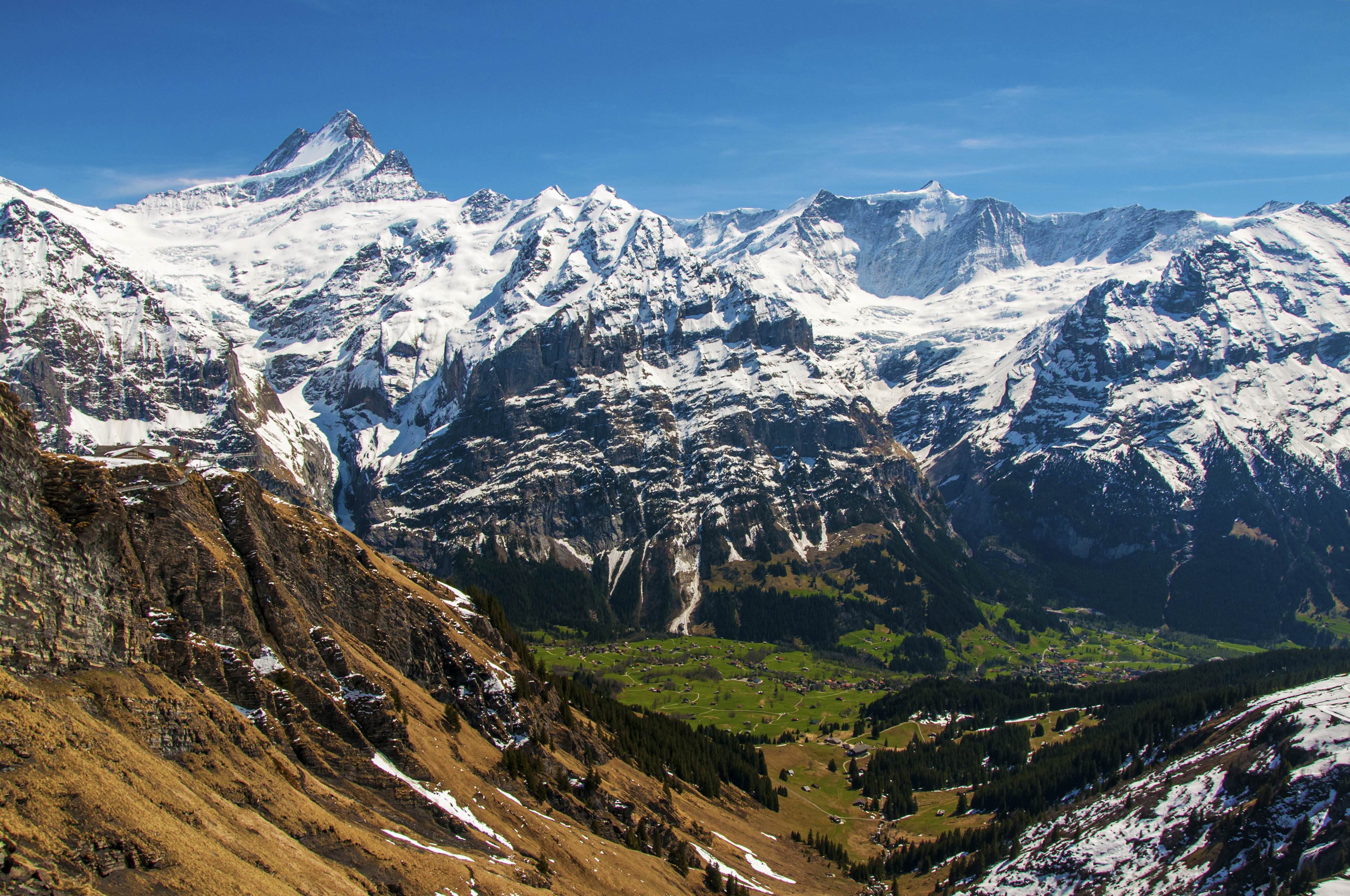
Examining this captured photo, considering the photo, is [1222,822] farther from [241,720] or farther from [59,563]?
[59,563]

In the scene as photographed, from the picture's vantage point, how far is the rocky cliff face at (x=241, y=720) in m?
46.4

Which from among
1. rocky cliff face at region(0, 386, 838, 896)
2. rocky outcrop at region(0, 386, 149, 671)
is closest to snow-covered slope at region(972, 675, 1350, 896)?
rocky cliff face at region(0, 386, 838, 896)

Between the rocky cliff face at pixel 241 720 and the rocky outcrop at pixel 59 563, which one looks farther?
the rocky outcrop at pixel 59 563

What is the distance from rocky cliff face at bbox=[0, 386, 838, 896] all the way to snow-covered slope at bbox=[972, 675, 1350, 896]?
245 ft

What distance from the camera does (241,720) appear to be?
62.9 meters

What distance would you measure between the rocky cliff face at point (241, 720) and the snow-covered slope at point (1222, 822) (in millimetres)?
74667

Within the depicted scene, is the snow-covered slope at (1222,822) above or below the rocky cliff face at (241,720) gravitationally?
below

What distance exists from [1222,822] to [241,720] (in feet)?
461

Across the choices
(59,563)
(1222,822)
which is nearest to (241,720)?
(59,563)

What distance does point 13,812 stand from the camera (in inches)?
1671

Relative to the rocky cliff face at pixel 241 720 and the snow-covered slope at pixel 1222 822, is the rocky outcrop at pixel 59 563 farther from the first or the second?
the snow-covered slope at pixel 1222 822

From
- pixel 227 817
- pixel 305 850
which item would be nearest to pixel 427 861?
pixel 305 850

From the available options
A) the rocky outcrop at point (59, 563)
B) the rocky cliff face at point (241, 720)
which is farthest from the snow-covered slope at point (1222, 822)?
the rocky outcrop at point (59, 563)

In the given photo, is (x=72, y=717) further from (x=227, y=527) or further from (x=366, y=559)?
(x=366, y=559)
